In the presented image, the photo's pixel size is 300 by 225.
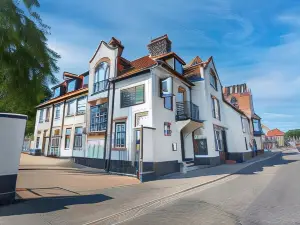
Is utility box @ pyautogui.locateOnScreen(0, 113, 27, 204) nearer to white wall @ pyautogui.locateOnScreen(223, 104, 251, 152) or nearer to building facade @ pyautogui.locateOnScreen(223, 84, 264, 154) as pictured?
white wall @ pyautogui.locateOnScreen(223, 104, 251, 152)

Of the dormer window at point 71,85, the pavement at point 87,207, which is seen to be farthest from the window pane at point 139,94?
the dormer window at point 71,85

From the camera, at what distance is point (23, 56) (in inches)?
216

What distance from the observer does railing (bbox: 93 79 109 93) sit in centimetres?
1587

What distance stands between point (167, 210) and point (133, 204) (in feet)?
4.08

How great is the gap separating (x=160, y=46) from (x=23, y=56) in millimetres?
14782

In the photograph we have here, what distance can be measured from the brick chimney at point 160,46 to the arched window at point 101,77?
5339 mm

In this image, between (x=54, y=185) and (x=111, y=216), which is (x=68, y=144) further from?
(x=111, y=216)

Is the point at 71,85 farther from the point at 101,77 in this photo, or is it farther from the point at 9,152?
the point at 9,152

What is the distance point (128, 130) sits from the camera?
13.4 meters

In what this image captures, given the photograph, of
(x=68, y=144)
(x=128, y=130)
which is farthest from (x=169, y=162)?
(x=68, y=144)

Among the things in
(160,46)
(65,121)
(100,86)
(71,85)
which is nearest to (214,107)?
(160,46)

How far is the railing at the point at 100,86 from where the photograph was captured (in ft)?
52.1

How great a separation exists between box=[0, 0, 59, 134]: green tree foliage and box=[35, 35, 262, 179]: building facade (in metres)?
6.25

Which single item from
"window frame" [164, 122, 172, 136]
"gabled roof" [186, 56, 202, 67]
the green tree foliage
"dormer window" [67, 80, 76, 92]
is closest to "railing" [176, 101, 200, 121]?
"window frame" [164, 122, 172, 136]
